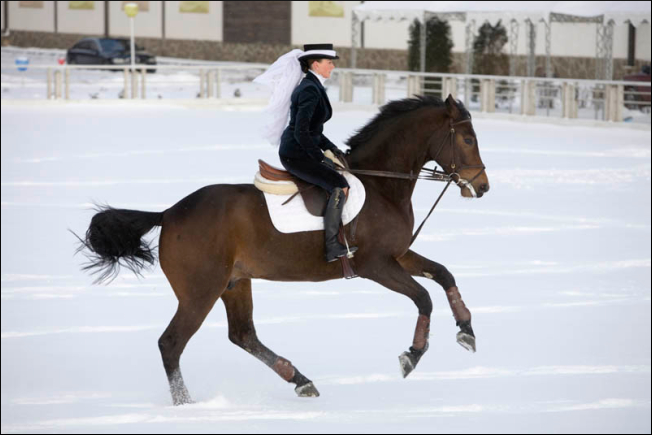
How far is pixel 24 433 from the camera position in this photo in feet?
20.6

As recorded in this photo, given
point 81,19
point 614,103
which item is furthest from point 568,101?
point 81,19

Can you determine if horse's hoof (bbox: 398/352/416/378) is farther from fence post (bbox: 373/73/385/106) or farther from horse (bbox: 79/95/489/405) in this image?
fence post (bbox: 373/73/385/106)

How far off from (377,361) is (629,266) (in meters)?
4.16

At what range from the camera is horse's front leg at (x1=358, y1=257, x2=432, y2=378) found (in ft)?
21.7

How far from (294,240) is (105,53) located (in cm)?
3650

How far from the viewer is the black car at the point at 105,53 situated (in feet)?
136

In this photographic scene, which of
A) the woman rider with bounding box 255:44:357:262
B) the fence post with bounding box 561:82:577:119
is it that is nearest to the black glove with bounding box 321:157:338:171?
the woman rider with bounding box 255:44:357:262

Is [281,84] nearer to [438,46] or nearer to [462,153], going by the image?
[462,153]

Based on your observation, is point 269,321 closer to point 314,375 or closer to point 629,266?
Answer: point 314,375

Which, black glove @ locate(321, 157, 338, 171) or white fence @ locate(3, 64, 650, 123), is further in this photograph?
white fence @ locate(3, 64, 650, 123)

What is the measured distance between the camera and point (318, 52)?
266 inches

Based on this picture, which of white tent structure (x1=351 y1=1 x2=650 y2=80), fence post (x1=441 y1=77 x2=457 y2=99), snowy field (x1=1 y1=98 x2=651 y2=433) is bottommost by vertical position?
snowy field (x1=1 y1=98 x2=651 y2=433)

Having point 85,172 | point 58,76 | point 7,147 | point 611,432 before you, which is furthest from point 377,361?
point 58,76

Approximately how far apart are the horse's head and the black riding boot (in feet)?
2.29
